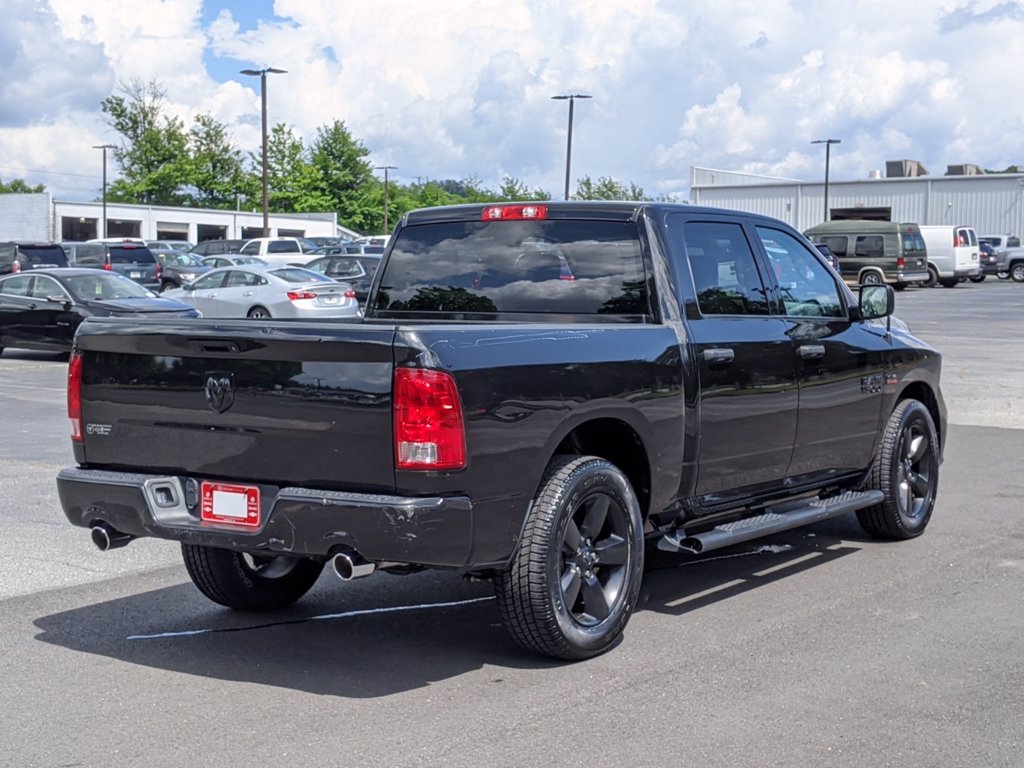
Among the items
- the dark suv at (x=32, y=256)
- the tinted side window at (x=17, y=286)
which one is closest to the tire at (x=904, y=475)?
the tinted side window at (x=17, y=286)

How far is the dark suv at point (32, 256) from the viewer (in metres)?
33.5

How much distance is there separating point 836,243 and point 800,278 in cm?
4072

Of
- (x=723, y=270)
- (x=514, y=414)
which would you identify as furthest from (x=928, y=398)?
(x=514, y=414)

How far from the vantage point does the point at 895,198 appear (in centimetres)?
7769

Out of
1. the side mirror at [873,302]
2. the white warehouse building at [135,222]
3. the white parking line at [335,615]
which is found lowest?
the white parking line at [335,615]

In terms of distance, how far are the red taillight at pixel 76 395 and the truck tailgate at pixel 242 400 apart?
0.03 m

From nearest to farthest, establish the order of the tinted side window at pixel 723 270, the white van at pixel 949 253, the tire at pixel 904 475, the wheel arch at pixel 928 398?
the tinted side window at pixel 723 270
the tire at pixel 904 475
the wheel arch at pixel 928 398
the white van at pixel 949 253

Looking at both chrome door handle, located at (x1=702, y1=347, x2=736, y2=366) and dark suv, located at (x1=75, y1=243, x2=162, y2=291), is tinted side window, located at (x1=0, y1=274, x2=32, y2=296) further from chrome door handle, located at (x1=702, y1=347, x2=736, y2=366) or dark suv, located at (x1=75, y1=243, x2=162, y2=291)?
chrome door handle, located at (x1=702, y1=347, x2=736, y2=366)

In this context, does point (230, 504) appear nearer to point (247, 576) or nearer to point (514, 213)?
point (247, 576)

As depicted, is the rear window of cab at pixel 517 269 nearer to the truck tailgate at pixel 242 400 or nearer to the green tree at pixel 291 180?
the truck tailgate at pixel 242 400

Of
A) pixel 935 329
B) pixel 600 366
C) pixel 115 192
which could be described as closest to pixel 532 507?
pixel 600 366

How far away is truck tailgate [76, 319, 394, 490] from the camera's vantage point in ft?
16.4

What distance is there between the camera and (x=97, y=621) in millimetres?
6273

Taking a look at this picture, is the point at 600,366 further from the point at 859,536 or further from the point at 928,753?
the point at 859,536
